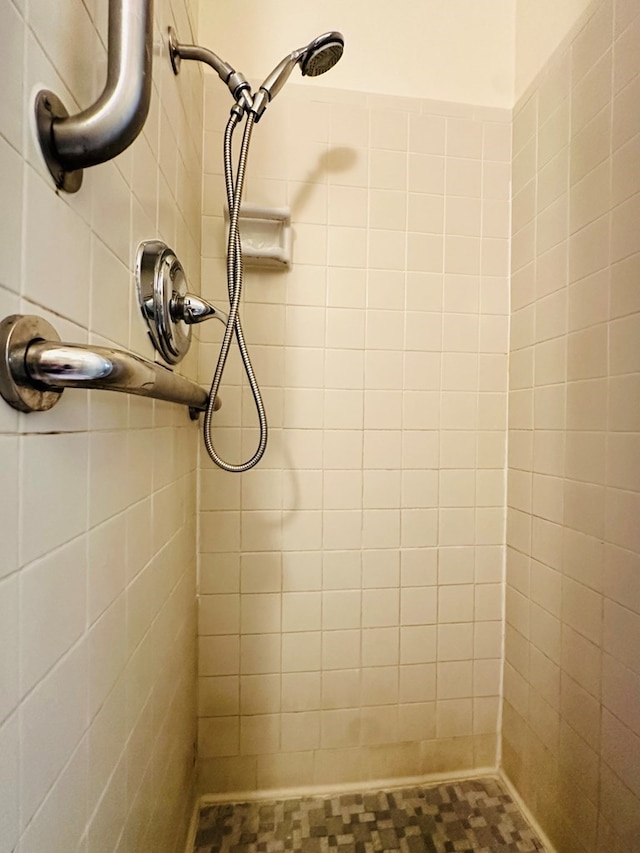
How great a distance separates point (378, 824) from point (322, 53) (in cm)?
178

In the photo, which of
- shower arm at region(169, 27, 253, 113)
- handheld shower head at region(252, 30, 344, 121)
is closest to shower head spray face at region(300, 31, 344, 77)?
handheld shower head at region(252, 30, 344, 121)

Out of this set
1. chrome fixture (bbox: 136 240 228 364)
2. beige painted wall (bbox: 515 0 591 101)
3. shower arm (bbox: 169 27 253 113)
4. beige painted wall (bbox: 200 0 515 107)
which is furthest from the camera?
beige painted wall (bbox: 200 0 515 107)

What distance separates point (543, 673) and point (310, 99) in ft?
5.18

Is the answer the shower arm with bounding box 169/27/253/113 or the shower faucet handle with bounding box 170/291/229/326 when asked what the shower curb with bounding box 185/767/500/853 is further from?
the shower arm with bounding box 169/27/253/113

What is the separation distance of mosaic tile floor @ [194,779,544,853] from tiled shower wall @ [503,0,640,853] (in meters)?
0.10

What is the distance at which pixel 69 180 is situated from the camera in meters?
0.39

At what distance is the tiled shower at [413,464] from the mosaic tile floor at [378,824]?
56 mm

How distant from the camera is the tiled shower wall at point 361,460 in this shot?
43.2 inches

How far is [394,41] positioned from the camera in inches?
44.0

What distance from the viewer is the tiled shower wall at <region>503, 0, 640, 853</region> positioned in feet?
2.59

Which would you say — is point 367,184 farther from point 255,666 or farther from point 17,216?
point 255,666

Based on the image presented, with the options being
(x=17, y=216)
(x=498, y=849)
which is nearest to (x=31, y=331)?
(x=17, y=216)

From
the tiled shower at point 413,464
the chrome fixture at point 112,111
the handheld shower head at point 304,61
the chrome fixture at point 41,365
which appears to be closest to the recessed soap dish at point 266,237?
the tiled shower at point 413,464

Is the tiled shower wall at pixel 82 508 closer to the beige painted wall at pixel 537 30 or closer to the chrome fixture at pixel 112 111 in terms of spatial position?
the chrome fixture at pixel 112 111
